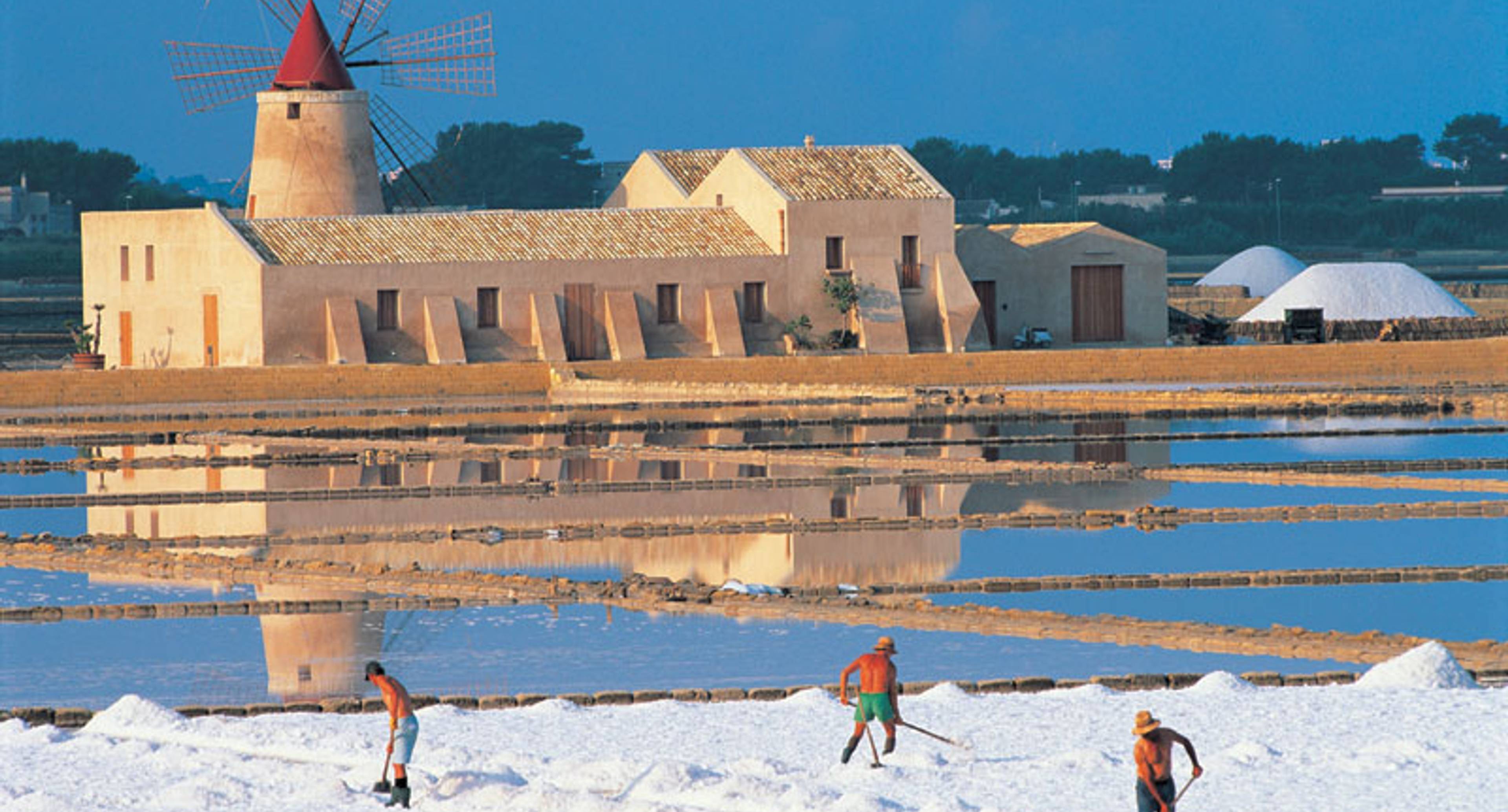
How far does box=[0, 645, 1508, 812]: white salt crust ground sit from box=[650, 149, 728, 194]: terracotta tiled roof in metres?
26.1

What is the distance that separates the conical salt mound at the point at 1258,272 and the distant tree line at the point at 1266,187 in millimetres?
40445

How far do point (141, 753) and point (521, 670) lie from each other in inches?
97.3

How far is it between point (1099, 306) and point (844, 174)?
3.99 metres

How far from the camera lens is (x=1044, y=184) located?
390 feet

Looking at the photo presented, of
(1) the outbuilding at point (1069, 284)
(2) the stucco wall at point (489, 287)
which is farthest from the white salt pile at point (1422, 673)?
(1) the outbuilding at point (1069, 284)

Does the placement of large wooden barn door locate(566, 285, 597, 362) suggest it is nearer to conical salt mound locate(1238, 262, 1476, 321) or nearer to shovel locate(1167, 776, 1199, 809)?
conical salt mound locate(1238, 262, 1476, 321)

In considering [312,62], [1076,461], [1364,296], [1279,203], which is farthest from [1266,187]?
[1076,461]

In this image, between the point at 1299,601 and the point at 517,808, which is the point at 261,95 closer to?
the point at 1299,601

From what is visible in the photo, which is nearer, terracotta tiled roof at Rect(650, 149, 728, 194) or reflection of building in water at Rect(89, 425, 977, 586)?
reflection of building in water at Rect(89, 425, 977, 586)

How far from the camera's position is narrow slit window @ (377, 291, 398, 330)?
31.7 meters

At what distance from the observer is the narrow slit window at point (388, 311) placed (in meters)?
31.7

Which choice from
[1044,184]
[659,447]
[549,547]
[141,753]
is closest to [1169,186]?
[1044,184]

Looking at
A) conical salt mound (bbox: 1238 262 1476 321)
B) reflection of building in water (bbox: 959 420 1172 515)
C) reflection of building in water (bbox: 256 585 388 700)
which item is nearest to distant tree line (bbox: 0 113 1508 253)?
conical salt mound (bbox: 1238 262 1476 321)

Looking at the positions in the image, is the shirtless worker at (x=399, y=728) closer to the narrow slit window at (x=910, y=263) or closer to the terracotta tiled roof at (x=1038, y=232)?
the narrow slit window at (x=910, y=263)
